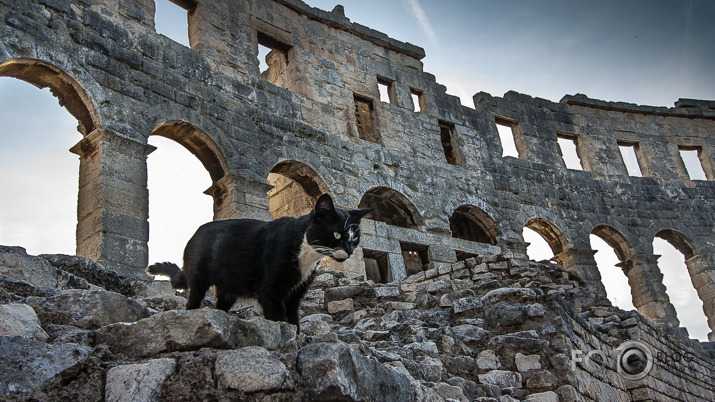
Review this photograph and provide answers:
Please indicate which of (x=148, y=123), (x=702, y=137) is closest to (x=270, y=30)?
(x=148, y=123)

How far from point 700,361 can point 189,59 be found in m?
9.54

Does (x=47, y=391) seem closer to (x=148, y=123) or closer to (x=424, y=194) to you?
(x=148, y=123)

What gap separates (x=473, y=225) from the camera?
15867 mm

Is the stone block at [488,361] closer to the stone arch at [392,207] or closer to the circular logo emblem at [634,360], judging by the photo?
the circular logo emblem at [634,360]

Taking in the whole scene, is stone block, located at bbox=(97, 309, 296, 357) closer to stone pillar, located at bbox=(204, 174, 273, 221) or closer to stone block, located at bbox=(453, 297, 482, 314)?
stone block, located at bbox=(453, 297, 482, 314)

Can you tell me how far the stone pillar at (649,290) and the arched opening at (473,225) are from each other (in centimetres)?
403

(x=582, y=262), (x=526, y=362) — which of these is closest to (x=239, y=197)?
(x=526, y=362)

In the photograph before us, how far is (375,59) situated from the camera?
15.3 meters

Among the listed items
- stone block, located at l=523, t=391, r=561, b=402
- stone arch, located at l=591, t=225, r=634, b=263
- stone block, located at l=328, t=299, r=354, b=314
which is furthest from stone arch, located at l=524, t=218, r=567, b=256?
stone block, located at l=523, t=391, r=561, b=402

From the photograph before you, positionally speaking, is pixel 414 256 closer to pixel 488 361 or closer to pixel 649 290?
pixel 649 290

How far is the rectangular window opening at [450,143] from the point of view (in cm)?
1555

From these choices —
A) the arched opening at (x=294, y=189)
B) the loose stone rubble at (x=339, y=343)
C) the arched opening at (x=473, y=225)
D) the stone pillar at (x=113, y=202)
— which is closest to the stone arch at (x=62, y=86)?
the stone pillar at (x=113, y=202)

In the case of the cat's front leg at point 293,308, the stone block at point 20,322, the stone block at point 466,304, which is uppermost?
the stone block at point 466,304

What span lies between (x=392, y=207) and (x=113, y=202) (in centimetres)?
705
